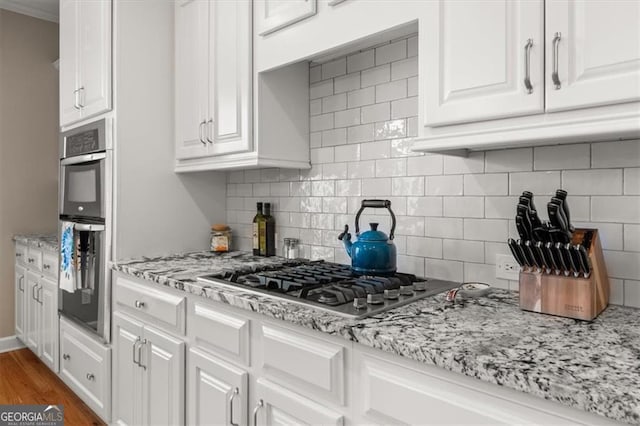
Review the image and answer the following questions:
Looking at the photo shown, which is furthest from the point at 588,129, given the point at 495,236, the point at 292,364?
the point at 292,364

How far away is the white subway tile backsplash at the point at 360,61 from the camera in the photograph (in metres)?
1.98

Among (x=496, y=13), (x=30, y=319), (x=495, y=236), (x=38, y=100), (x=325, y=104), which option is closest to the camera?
(x=496, y=13)

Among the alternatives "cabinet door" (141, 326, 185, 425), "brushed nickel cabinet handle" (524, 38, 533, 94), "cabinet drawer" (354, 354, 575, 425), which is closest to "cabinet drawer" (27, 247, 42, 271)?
"cabinet door" (141, 326, 185, 425)

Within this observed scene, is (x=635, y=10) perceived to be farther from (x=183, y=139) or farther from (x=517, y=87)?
(x=183, y=139)

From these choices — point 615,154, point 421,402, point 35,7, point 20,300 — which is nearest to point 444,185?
point 615,154

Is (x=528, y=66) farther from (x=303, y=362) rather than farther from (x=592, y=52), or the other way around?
(x=303, y=362)

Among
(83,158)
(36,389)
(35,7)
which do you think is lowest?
(36,389)

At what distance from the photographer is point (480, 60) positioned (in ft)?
4.13

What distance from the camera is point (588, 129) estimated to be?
3.58 feet

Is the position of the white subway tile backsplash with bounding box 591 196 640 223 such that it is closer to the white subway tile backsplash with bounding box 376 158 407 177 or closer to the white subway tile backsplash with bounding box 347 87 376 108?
the white subway tile backsplash with bounding box 376 158 407 177

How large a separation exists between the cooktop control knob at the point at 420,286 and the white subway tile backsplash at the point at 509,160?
1.53 feet

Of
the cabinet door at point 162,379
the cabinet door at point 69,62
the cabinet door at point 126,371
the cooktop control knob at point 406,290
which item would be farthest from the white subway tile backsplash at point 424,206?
the cabinet door at point 69,62

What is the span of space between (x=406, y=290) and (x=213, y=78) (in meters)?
1.43

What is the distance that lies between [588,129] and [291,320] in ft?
3.00
